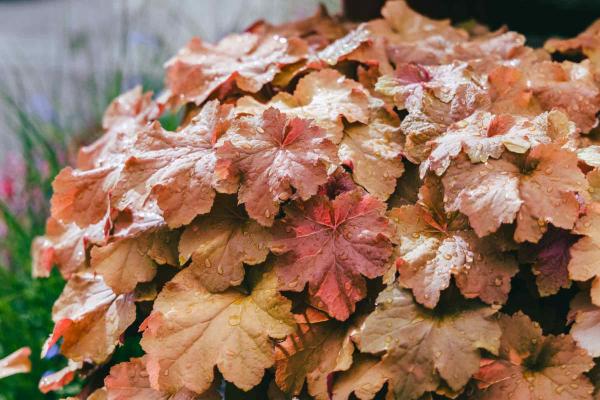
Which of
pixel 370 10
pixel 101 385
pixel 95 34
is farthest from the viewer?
pixel 95 34

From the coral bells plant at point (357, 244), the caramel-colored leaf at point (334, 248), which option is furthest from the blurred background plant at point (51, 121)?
the caramel-colored leaf at point (334, 248)

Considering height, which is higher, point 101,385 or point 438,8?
point 438,8

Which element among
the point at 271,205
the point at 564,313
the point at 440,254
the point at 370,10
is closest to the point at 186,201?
the point at 271,205

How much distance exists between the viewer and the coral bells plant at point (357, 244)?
1.06 metres

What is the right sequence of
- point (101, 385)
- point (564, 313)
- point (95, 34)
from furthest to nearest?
1. point (95, 34)
2. point (101, 385)
3. point (564, 313)

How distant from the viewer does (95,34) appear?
422 cm

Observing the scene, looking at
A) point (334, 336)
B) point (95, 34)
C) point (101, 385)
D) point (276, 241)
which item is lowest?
point (95, 34)

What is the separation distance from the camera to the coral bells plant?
41.9 inches

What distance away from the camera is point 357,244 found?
3.72ft

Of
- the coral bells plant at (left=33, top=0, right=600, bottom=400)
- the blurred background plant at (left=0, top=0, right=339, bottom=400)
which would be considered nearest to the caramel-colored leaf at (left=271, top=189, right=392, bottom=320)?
the coral bells plant at (left=33, top=0, right=600, bottom=400)

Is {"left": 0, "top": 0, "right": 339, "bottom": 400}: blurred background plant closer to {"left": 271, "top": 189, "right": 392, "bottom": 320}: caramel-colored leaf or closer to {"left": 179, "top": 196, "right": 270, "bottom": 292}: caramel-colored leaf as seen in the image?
{"left": 179, "top": 196, "right": 270, "bottom": 292}: caramel-colored leaf

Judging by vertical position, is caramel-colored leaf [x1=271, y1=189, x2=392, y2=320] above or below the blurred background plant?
above

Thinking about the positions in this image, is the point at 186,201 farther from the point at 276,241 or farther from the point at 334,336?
the point at 334,336

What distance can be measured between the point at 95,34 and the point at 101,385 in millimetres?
3299
